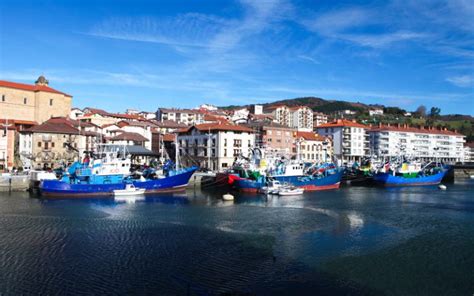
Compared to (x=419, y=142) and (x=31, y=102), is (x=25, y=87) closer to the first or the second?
(x=31, y=102)

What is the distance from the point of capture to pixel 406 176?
6162 centimetres

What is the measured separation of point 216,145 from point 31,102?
3430cm

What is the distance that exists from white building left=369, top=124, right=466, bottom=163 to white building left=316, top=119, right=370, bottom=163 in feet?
12.3

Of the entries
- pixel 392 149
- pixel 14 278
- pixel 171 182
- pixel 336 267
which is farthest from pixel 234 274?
pixel 392 149

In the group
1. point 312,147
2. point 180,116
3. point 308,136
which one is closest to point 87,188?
point 312,147

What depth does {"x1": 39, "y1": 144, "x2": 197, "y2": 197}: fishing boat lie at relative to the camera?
137 feet

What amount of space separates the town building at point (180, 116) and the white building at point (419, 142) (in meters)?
43.1

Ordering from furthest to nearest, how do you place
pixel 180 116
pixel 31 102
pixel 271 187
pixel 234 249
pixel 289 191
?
pixel 180 116, pixel 31 102, pixel 271 187, pixel 289 191, pixel 234 249

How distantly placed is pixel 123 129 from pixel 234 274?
6346cm

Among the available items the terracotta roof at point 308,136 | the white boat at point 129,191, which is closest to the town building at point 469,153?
the terracotta roof at point 308,136

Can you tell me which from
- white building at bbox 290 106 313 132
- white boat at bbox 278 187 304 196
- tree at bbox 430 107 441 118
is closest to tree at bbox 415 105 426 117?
tree at bbox 430 107 441 118

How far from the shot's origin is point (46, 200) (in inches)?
1532

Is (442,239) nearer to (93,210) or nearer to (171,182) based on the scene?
(93,210)

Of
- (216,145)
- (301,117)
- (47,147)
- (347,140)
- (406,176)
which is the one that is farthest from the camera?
(301,117)
